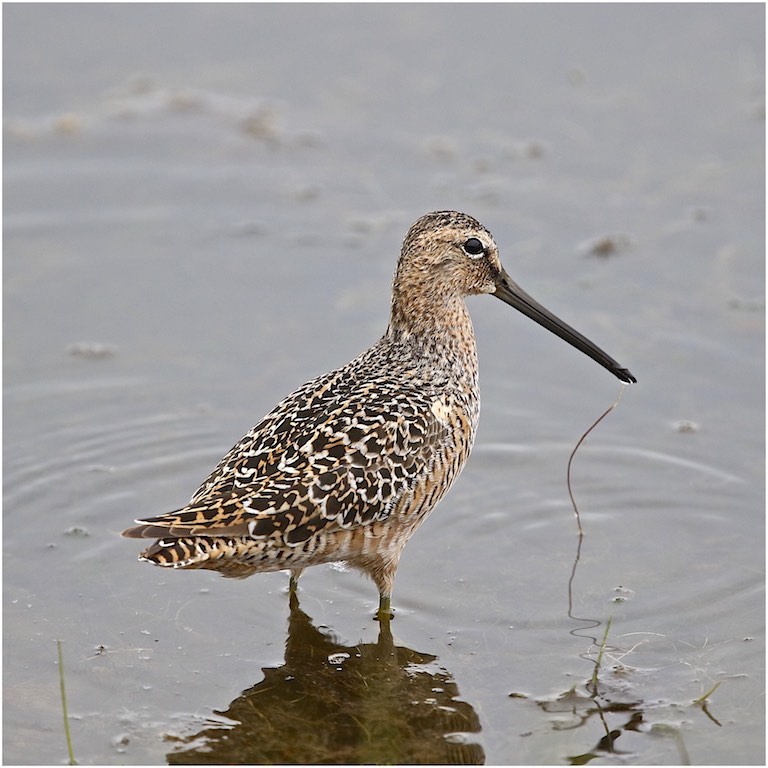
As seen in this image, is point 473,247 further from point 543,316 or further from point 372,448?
point 372,448

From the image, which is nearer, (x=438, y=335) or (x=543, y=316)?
(x=438, y=335)

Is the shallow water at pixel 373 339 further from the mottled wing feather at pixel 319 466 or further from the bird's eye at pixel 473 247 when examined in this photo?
the bird's eye at pixel 473 247

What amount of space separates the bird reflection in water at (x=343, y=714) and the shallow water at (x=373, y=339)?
1 centimetres

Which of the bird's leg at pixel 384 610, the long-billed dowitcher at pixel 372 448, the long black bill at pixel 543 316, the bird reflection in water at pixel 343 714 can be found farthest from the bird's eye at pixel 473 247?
the bird reflection in water at pixel 343 714

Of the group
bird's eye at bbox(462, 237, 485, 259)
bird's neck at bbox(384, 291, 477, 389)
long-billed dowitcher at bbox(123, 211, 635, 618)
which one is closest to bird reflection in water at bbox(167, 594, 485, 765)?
long-billed dowitcher at bbox(123, 211, 635, 618)

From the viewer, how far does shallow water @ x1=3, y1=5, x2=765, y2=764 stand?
5219mm

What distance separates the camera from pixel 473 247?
5812mm

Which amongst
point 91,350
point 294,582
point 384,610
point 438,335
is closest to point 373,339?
point 91,350

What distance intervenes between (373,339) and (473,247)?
70.4 inches

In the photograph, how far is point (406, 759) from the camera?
4914 millimetres

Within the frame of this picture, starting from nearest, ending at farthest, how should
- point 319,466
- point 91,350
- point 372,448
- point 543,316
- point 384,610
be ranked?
1. point 319,466
2. point 372,448
3. point 384,610
4. point 543,316
5. point 91,350

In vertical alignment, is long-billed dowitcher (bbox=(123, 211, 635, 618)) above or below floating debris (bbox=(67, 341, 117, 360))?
below

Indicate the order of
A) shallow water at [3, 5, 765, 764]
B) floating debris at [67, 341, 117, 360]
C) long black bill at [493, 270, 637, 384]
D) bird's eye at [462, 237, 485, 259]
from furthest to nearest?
floating debris at [67, 341, 117, 360] → long black bill at [493, 270, 637, 384] → bird's eye at [462, 237, 485, 259] → shallow water at [3, 5, 765, 764]

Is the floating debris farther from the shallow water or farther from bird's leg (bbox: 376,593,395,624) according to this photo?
bird's leg (bbox: 376,593,395,624)
